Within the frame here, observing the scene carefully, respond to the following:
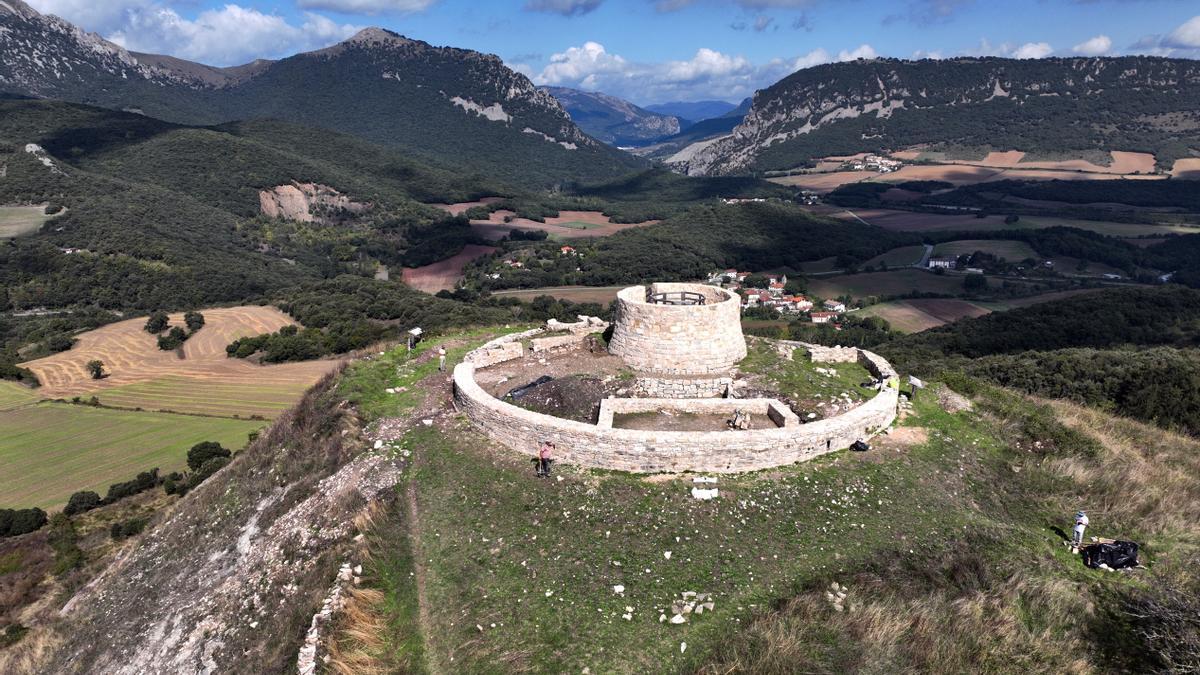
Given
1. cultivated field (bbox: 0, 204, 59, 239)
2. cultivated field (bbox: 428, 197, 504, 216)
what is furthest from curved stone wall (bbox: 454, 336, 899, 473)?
cultivated field (bbox: 428, 197, 504, 216)

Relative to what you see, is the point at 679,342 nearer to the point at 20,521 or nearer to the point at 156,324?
the point at 20,521

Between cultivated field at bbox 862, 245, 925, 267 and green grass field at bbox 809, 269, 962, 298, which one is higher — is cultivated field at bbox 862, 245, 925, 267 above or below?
above

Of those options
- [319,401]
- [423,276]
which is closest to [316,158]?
[423,276]

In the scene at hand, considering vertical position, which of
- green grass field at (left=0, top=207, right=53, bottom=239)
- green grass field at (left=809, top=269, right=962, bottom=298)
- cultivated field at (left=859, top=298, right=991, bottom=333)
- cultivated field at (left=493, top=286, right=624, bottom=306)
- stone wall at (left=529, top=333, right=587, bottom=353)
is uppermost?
green grass field at (left=0, top=207, right=53, bottom=239)

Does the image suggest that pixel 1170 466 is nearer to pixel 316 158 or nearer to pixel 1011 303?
pixel 1011 303

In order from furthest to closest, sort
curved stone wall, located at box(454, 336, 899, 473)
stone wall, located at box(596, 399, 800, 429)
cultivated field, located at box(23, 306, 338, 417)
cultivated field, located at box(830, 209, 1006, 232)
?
cultivated field, located at box(830, 209, 1006, 232)
cultivated field, located at box(23, 306, 338, 417)
stone wall, located at box(596, 399, 800, 429)
curved stone wall, located at box(454, 336, 899, 473)

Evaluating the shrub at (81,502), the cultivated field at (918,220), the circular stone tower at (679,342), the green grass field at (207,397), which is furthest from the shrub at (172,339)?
the cultivated field at (918,220)

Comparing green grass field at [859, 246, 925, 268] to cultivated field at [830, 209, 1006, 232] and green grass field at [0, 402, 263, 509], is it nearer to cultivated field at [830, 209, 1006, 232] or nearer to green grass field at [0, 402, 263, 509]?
cultivated field at [830, 209, 1006, 232]

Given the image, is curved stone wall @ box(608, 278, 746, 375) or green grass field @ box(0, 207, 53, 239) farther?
green grass field @ box(0, 207, 53, 239)
